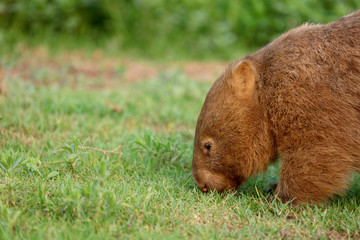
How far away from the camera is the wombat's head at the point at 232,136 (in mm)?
3781

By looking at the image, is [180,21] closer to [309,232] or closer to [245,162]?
[245,162]

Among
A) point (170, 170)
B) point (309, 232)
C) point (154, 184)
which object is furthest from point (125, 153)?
point (309, 232)

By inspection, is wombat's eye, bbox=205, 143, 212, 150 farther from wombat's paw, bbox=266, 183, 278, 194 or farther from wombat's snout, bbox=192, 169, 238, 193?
wombat's paw, bbox=266, 183, 278, 194

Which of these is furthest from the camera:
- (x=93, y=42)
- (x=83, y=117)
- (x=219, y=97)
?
(x=93, y=42)

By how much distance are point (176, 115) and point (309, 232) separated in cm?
302

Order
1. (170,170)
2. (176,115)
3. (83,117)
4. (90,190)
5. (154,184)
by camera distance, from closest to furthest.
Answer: (90,190)
(154,184)
(170,170)
(83,117)
(176,115)

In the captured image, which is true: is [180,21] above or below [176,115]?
above

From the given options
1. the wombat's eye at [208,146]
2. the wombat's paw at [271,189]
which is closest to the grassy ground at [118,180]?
the wombat's paw at [271,189]

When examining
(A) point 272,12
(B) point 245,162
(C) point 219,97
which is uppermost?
(A) point 272,12

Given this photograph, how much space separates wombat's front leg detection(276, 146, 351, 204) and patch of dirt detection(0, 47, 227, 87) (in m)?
4.37

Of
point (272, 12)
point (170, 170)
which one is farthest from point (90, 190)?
point (272, 12)

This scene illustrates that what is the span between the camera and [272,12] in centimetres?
1008

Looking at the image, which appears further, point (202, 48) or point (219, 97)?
point (202, 48)

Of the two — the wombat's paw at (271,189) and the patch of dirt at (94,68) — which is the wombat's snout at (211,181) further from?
the patch of dirt at (94,68)
